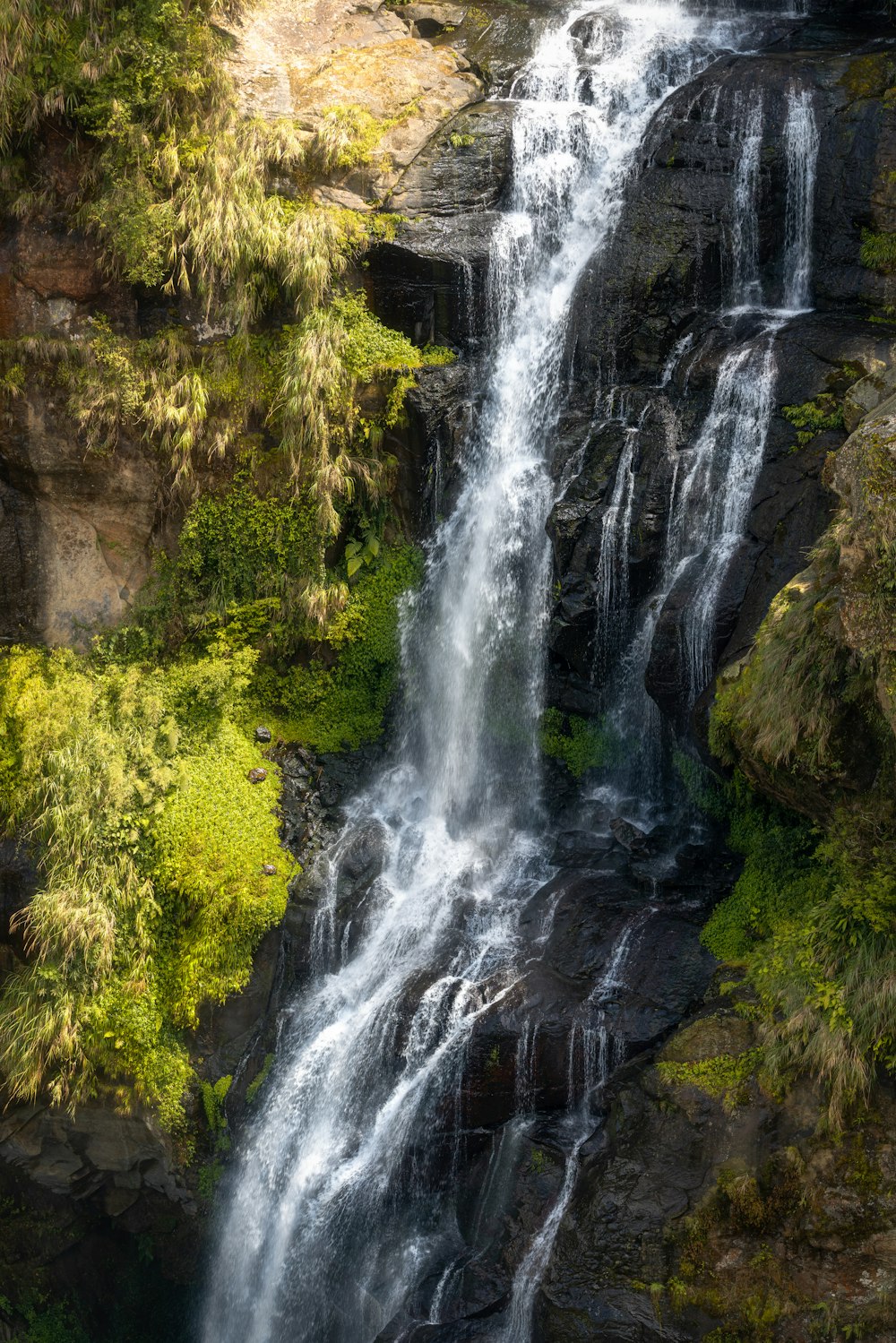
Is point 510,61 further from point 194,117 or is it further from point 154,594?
point 154,594

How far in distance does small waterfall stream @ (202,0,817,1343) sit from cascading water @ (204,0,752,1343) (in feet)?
0.08

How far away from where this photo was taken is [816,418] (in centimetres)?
1118

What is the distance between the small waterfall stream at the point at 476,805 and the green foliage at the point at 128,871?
3.47ft

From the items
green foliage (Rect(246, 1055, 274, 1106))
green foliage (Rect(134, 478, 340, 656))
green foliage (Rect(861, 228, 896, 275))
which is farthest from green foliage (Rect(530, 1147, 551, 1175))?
green foliage (Rect(861, 228, 896, 275))

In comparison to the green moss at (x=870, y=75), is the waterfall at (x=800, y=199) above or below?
below

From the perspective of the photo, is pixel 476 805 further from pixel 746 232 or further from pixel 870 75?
pixel 870 75

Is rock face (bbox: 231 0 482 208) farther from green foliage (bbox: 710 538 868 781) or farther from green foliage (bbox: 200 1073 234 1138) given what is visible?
green foliage (bbox: 200 1073 234 1138)

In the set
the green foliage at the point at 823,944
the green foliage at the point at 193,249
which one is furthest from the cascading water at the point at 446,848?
the green foliage at the point at 823,944

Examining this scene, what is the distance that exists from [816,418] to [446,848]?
6.09m

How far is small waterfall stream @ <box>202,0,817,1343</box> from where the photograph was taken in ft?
31.6

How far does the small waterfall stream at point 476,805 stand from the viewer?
9641mm

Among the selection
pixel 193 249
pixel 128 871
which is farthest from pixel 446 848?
pixel 193 249

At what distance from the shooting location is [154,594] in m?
13.6

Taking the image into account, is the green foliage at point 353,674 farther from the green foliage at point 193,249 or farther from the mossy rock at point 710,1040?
the mossy rock at point 710,1040
